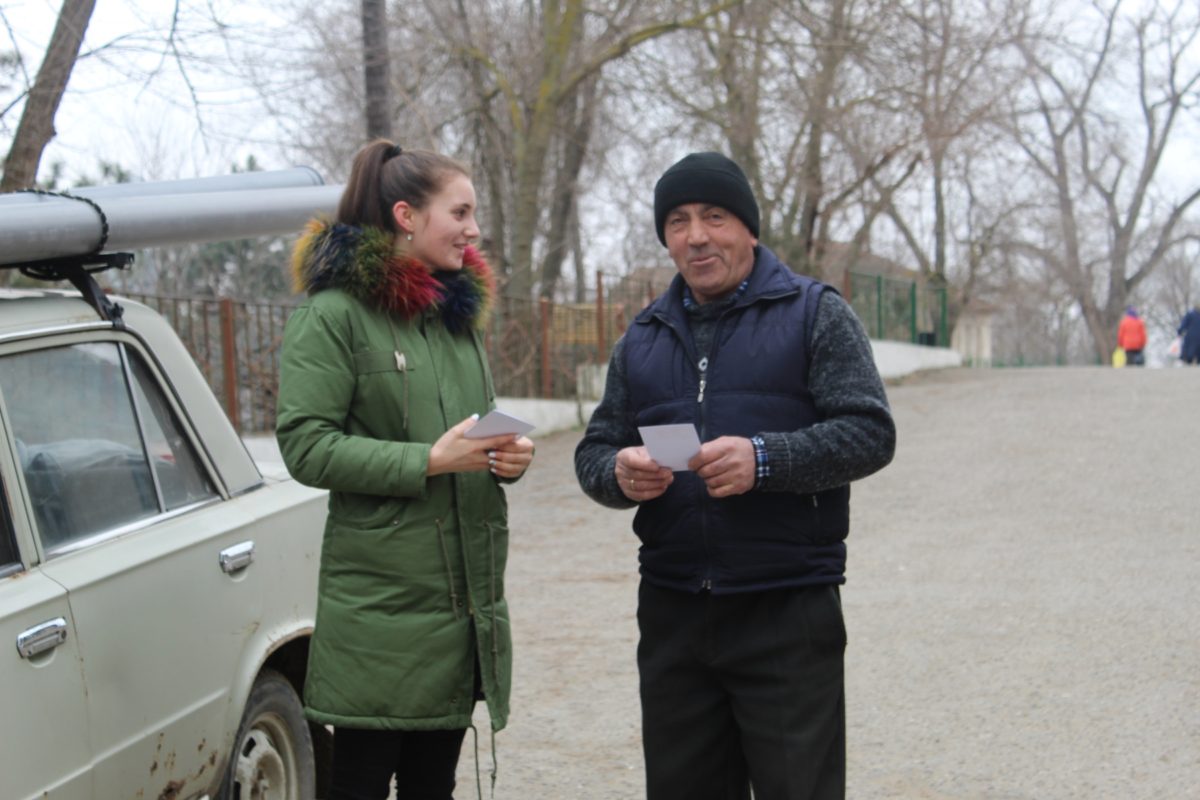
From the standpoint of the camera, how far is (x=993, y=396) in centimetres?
1906

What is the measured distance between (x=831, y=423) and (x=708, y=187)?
589 millimetres

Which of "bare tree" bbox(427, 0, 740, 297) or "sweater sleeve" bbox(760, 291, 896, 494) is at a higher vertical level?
"bare tree" bbox(427, 0, 740, 297)

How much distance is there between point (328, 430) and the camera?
305cm

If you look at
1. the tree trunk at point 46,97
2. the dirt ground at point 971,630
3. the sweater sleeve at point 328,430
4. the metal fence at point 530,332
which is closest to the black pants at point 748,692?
the sweater sleeve at point 328,430

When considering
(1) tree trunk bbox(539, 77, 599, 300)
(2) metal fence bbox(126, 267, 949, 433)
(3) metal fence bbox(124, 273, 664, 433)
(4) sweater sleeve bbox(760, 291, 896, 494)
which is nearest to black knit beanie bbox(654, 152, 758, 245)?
(4) sweater sleeve bbox(760, 291, 896, 494)

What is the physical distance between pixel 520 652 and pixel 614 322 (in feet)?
38.7

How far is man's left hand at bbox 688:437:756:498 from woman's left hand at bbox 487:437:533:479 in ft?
1.41

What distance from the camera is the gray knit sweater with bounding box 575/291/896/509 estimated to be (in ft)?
9.38

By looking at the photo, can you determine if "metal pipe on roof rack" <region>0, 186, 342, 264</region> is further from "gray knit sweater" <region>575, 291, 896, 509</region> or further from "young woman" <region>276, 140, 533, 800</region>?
"gray knit sweater" <region>575, 291, 896, 509</region>

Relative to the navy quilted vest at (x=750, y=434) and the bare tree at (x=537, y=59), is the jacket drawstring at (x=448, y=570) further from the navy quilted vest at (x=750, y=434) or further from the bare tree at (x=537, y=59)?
the bare tree at (x=537, y=59)

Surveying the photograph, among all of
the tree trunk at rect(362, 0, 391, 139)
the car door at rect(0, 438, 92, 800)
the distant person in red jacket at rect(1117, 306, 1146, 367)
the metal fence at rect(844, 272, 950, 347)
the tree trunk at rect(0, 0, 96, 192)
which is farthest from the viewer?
the distant person in red jacket at rect(1117, 306, 1146, 367)

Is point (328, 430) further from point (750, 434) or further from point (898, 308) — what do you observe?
point (898, 308)

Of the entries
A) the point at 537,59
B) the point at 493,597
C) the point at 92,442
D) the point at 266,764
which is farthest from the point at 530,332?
the point at 493,597

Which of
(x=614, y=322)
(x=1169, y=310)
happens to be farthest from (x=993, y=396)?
(x=1169, y=310)
